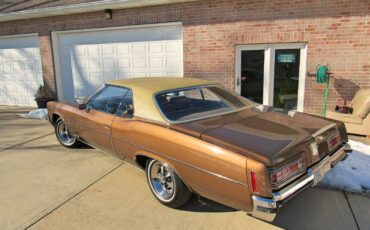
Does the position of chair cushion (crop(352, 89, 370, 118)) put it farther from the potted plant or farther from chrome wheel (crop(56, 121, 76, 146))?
the potted plant

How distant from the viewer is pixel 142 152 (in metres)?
3.28

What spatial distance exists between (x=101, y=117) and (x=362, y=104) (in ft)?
15.3

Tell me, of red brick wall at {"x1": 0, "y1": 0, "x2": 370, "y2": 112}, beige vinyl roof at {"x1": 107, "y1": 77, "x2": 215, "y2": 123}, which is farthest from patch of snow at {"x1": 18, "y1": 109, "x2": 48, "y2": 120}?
beige vinyl roof at {"x1": 107, "y1": 77, "x2": 215, "y2": 123}

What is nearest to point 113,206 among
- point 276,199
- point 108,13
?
point 276,199

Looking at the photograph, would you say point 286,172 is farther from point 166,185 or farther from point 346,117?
point 346,117

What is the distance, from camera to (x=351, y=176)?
366 cm

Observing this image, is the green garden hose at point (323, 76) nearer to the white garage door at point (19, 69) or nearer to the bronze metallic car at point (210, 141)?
the bronze metallic car at point (210, 141)

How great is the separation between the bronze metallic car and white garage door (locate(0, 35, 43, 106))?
263 inches

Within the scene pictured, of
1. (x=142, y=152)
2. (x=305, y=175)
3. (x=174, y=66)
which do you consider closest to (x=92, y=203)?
(x=142, y=152)

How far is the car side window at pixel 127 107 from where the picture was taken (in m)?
3.59

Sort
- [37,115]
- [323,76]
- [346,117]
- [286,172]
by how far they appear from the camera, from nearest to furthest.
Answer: [286,172], [346,117], [323,76], [37,115]

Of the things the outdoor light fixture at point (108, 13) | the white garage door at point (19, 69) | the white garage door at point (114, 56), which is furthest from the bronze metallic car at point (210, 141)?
the white garage door at point (19, 69)

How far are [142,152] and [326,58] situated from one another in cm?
477

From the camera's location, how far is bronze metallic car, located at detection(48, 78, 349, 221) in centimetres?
239
